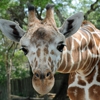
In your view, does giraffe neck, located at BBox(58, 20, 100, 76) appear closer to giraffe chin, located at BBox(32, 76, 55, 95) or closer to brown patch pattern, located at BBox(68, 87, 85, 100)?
brown patch pattern, located at BBox(68, 87, 85, 100)

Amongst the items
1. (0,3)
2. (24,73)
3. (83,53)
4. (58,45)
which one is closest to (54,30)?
(58,45)

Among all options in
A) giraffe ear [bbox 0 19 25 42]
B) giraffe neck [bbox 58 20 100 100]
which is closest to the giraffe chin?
giraffe ear [bbox 0 19 25 42]

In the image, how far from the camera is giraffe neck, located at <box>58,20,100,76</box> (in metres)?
4.39

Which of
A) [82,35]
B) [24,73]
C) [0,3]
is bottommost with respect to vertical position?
[24,73]

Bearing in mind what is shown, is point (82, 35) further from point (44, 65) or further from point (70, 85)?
point (44, 65)

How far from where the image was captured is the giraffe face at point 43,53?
3.43 meters

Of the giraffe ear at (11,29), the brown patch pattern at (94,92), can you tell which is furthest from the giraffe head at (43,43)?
the brown patch pattern at (94,92)

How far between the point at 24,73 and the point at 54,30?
56.8 ft

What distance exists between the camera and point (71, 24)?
13.2 ft

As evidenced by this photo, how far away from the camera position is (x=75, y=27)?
404cm

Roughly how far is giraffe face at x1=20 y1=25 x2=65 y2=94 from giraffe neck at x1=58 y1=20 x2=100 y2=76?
1.96 ft

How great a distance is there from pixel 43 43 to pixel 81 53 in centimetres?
112

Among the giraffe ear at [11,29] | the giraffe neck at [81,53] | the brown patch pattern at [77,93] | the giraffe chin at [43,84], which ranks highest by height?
the giraffe ear at [11,29]

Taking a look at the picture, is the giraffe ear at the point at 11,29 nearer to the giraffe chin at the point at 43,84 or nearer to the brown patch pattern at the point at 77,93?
the giraffe chin at the point at 43,84
